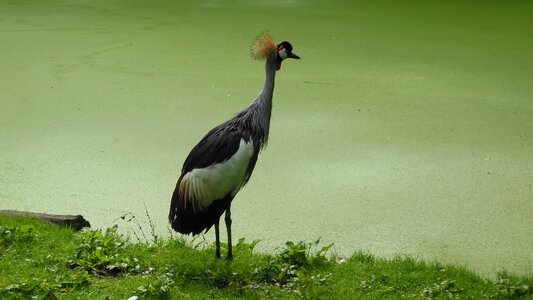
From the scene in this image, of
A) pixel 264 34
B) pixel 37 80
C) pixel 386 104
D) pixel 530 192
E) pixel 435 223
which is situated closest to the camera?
pixel 264 34

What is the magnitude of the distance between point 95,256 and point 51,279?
192mm

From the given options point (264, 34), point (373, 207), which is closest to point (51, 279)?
point (264, 34)

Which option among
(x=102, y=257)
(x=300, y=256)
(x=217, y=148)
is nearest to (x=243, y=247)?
(x=300, y=256)

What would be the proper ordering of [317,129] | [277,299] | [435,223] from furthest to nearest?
[317,129] < [435,223] < [277,299]

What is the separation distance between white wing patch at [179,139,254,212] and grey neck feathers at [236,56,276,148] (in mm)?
128

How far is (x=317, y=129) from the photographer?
13.6ft

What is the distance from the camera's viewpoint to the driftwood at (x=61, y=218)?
2848 millimetres

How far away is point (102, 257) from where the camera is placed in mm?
2557

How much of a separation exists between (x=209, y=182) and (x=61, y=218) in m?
0.69

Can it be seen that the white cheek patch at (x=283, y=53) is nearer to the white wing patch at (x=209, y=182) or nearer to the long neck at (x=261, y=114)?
the long neck at (x=261, y=114)

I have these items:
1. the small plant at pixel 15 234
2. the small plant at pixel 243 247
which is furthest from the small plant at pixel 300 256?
the small plant at pixel 15 234

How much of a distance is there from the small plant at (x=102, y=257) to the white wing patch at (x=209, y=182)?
12.3 inches

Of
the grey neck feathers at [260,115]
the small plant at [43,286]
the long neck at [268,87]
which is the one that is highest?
the long neck at [268,87]

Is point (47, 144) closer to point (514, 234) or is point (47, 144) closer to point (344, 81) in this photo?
point (344, 81)
